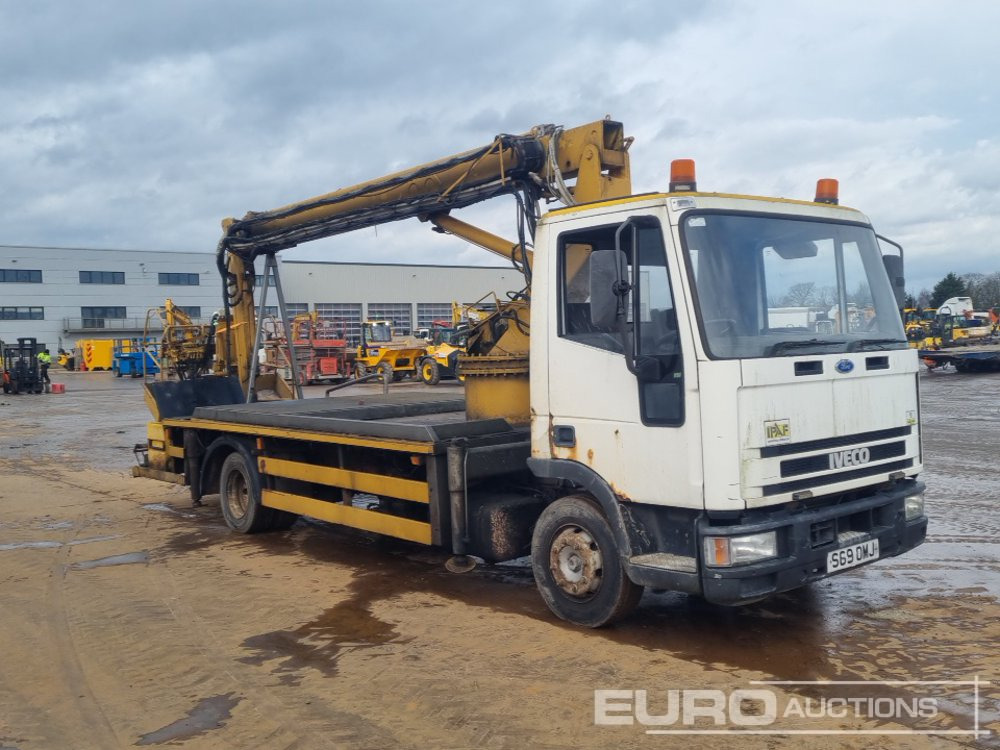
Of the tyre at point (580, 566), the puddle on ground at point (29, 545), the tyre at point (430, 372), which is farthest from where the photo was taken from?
the tyre at point (430, 372)

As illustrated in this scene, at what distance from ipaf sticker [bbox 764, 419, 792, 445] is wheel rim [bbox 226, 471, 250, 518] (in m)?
6.32

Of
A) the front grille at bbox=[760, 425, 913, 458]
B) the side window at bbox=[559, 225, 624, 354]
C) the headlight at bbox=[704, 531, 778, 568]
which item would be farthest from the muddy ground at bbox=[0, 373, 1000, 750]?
the side window at bbox=[559, 225, 624, 354]

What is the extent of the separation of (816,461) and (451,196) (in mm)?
4541

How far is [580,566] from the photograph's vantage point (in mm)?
5832

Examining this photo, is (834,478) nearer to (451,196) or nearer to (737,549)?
(737,549)

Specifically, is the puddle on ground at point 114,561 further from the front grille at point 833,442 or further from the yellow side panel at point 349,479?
the front grille at point 833,442

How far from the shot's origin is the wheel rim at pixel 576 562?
18.8ft

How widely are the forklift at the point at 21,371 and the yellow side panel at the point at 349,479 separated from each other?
3235 centimetres

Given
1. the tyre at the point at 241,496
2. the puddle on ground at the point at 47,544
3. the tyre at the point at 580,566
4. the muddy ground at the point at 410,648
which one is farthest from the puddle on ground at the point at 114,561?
the tyre at the point at 580,566

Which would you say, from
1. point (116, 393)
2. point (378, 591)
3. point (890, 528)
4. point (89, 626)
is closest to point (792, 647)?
point (890, 528)

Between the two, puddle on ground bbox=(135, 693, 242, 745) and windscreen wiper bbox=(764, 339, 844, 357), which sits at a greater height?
windscreen wiper bbox=(764, 339, 844, 357)

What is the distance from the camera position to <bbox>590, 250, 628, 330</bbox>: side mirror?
17.2ft

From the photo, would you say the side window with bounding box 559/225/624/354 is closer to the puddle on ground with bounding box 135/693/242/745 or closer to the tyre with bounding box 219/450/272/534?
the puddle on ground with bounding box 135/693/242/745

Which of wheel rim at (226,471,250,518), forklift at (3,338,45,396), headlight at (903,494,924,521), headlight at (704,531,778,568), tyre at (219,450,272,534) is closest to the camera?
headlight at (704,531,778,568)
